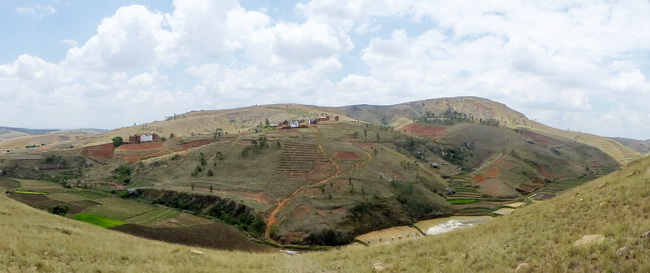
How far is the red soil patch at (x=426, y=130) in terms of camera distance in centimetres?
13738

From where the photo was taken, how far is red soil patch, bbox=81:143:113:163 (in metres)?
92.6

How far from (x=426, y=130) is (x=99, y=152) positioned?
113 metres

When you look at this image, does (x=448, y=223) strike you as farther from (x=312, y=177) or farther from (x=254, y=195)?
(x=254, y=195)

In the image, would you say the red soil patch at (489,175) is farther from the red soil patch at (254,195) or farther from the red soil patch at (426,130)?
the red soil patch at (254,195)

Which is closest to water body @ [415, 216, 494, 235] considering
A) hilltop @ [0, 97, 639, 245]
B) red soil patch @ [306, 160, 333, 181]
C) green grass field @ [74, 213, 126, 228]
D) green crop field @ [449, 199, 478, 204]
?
hilltop @ [0, 97, 639, 245]

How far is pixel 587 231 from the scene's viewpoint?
14.5 metres

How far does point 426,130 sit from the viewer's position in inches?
5655

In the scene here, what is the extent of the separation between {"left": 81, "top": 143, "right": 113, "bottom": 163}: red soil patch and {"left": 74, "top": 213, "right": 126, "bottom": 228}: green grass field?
50.4 meters

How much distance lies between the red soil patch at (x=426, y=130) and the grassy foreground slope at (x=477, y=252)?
4714 inches

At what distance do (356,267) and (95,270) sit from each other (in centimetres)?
1144

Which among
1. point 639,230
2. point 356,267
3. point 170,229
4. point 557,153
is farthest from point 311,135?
point 557,153

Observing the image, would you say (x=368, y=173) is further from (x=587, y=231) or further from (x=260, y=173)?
(x=587, y=231)

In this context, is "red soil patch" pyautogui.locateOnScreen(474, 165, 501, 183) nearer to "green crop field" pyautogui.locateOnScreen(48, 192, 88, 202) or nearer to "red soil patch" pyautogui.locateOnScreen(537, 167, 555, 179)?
"red soil patch" pyautogui.locateOnScreen(537, 167, 555, 179)

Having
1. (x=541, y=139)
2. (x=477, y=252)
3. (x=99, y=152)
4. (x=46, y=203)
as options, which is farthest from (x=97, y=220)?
(x=541, y=139)
